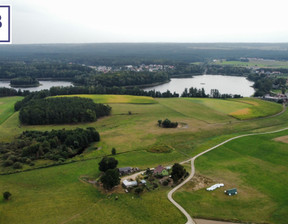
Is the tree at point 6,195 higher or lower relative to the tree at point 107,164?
lower

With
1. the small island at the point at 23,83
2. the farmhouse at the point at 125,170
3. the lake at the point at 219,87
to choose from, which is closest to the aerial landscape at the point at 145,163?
the farmhouse at the point at 125,170

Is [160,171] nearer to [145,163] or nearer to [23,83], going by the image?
[145,163]

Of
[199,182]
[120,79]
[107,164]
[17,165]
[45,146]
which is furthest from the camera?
[120,79]

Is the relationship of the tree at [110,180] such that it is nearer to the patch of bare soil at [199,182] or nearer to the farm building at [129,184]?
the farm building at [129,184]

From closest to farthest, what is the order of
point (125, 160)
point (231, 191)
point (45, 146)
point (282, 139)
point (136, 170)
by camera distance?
point (231, 191) → point (136, 170) → point (125, 160) → point (45, 146) → point (282, 139)

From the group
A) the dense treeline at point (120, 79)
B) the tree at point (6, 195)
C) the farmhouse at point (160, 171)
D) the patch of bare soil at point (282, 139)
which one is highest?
the dense treeline at point (120, 79)

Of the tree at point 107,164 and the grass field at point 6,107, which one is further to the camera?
the grass field at point 6,107

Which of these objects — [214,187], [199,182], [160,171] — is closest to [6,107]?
[160,171]
